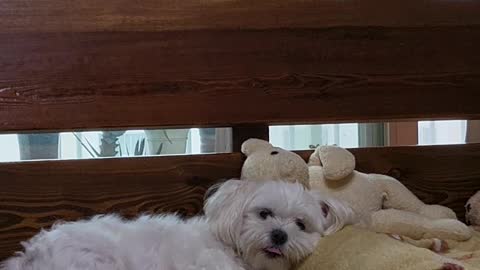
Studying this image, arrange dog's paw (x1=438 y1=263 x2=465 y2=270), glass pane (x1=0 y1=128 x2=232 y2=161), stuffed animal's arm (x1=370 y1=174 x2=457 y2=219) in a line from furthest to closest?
glass pane (x1=0 y1=128 x2=232 y2=161)
stuffed animal's arm (x1=370 y1=174 x2=457 y2=219)
dog's paw (x1=438 y1=263 x2=465 y2=270)

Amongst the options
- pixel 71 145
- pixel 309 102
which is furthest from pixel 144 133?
pixel 309 102

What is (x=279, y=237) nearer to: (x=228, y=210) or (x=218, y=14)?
(x=228, y=210)

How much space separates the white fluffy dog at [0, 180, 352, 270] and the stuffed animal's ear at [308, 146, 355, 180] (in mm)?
196

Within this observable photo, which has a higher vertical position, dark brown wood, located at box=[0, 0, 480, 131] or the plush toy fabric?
dark brown wood, located at box=[0, 0, 480, 131]

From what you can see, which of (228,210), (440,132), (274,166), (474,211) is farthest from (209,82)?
(440,132)

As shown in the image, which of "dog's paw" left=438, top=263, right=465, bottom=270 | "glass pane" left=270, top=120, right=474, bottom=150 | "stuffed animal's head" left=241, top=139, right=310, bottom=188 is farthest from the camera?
"glass pane" left=270, top=120, right=474, bottom=150

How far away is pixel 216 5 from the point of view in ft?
5.40

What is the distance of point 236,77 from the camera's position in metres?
1.66

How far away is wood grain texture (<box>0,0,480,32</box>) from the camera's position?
1.57 m

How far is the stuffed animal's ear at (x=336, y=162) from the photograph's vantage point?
156 centimetres

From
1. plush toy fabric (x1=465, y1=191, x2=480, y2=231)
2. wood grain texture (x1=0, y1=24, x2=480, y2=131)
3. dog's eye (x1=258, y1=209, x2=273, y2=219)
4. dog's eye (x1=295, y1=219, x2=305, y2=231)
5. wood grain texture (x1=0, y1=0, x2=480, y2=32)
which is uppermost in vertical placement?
wood grain texture (x1=0, y1=0, x2=480, y2=32)

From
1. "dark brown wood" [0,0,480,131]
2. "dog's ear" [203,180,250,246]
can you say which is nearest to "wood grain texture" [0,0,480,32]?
"dark brown wood" [0,0,480,131]

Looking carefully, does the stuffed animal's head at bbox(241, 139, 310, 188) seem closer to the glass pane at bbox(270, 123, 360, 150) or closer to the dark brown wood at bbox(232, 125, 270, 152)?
the dark brown wood at bbox(232, 125, 270, 152)

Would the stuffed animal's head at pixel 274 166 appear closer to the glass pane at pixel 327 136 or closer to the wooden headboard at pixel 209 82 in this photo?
the wooden headboard at pixel 209 82
